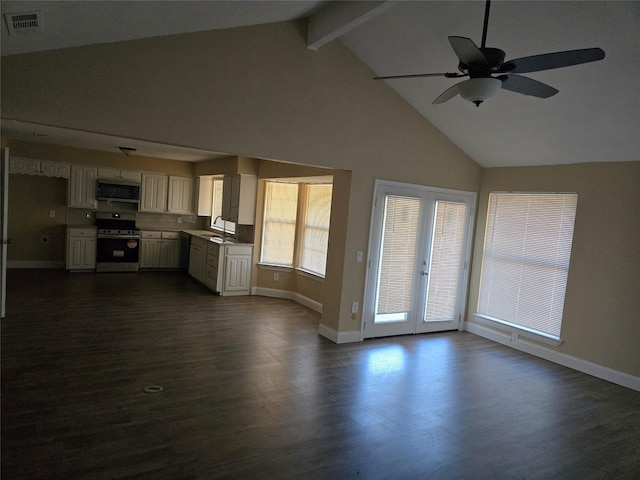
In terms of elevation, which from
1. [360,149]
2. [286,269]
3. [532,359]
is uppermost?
[360,149]

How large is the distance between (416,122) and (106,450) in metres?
4.78

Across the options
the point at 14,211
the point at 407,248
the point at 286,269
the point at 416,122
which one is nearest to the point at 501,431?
the point at 407,248

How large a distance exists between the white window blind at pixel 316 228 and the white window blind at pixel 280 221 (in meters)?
0.25

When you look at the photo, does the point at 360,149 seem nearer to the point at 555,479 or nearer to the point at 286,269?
the point at 286,269

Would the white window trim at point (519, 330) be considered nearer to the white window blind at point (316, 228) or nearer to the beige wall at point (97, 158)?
the white window blind at point (316, 228)

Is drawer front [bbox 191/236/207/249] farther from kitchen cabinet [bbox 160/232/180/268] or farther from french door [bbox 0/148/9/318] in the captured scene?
french door [bbox 0/148/9/318]

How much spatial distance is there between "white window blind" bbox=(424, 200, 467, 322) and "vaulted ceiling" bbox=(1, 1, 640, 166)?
104 centimetres

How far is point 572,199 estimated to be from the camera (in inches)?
196

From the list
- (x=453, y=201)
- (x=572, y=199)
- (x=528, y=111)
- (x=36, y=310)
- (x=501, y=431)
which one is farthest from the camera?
(x=453, y=201)

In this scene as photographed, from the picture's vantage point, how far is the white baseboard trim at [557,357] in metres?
4.44

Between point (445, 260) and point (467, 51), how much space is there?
3.87m

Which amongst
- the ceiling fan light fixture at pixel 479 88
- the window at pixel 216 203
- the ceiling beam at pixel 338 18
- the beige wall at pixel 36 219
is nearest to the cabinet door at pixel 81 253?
the beige wall at pixel 36 219

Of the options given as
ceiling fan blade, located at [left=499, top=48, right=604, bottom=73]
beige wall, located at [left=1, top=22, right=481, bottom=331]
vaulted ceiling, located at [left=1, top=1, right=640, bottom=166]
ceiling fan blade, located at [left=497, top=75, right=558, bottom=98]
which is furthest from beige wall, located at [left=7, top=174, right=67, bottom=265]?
ceiling fan blade, located at [left=499, top=48, right=604, bottom=73]

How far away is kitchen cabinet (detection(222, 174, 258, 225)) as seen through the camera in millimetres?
7043
